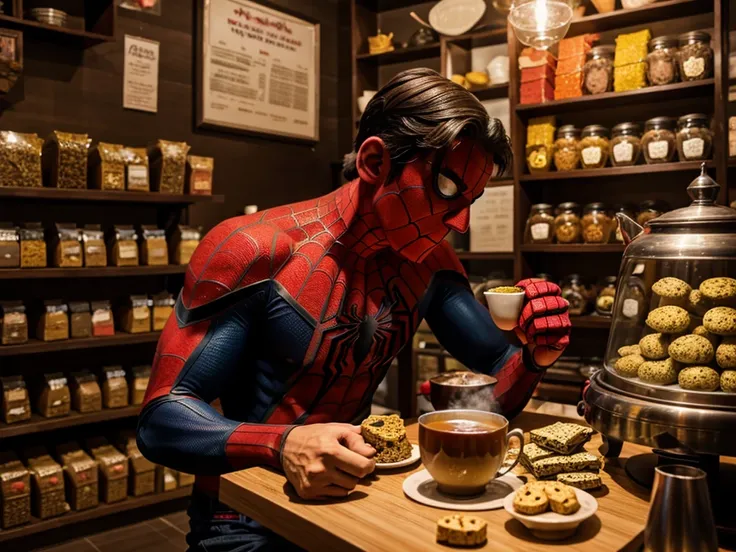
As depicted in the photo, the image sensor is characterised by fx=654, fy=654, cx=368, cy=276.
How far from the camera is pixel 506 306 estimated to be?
1.16m

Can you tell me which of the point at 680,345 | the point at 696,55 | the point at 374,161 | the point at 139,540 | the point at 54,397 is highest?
the point at 696,55

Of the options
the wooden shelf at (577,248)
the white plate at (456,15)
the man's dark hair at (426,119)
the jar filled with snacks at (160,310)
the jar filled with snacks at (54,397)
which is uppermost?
the white plate at (456,15)

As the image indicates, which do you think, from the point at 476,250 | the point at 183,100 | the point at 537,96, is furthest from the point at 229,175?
the point at 537,96

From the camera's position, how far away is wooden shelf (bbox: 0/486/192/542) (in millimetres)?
2715

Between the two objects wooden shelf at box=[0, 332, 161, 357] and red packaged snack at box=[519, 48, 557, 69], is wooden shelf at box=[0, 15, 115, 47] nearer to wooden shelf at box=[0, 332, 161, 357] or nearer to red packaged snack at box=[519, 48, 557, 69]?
wooden shelf at box=[0, 332, 161, 357]

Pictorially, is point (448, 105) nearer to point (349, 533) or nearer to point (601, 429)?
point (601, 429)

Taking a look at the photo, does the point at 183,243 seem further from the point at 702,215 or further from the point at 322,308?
the point at 702,215

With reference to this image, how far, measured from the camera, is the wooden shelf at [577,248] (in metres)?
3.20

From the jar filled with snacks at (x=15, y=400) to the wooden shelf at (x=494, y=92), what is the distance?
2.74 m

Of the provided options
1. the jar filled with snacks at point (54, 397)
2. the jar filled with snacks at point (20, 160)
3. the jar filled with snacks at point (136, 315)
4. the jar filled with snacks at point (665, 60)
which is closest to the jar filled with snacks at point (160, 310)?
the jar filled with snacks at point (136, 315)

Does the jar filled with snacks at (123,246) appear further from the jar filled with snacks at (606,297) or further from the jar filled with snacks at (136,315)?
the jar filled with snacks at (606,297)

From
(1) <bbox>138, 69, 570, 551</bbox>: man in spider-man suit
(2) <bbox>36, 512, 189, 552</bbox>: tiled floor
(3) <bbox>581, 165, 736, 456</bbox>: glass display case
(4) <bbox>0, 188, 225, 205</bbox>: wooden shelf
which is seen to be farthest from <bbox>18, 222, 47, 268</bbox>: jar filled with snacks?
(3) <bbox>581, 165, 736, 456</bbox>: glass display case

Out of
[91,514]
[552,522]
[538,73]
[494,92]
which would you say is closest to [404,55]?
[494,92]

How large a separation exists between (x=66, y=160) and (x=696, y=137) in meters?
2.78
